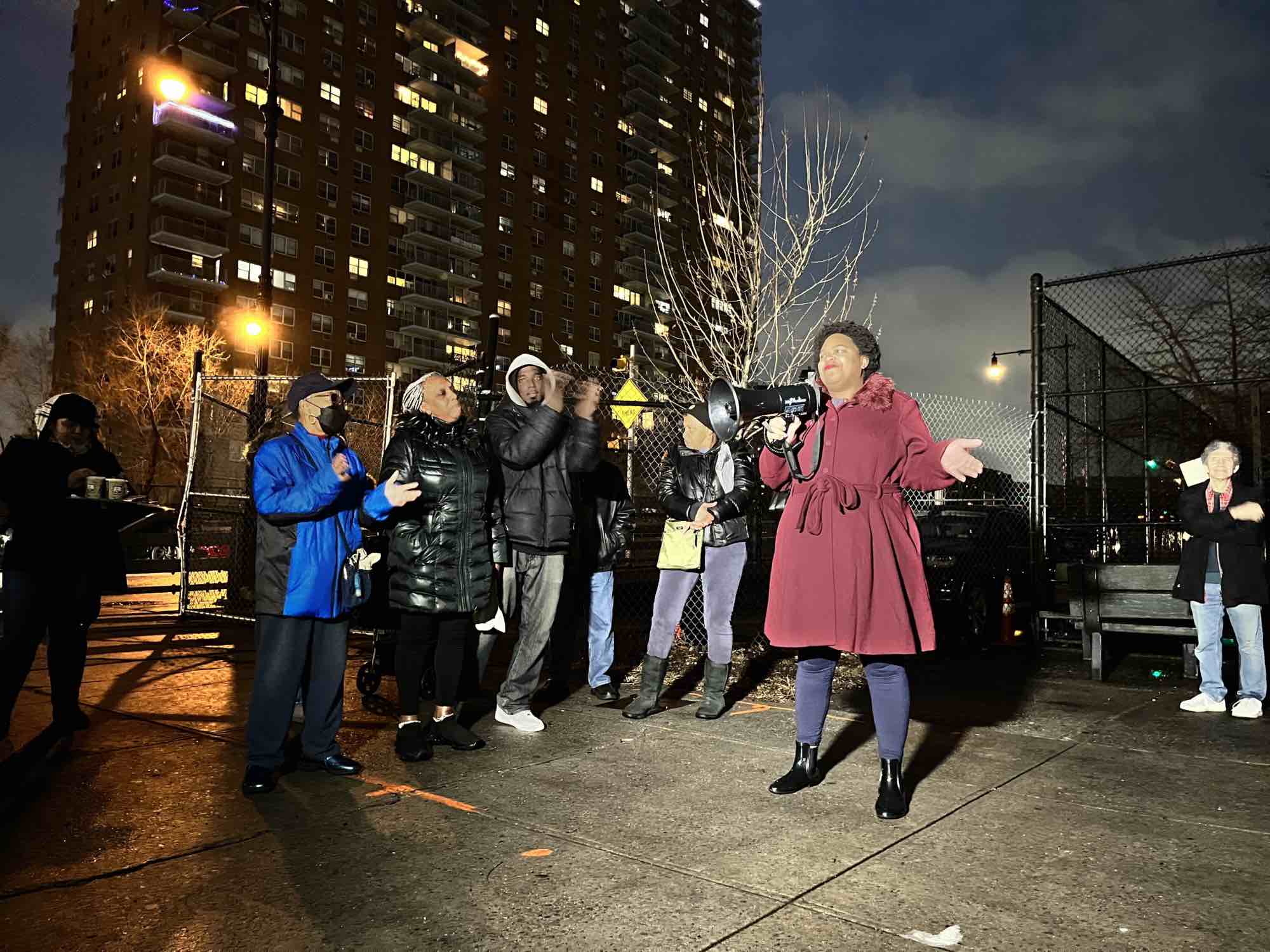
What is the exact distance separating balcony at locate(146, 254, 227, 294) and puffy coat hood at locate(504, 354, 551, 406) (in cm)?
5264

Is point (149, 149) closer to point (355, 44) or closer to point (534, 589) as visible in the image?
point (355, 44)

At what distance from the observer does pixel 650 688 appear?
5.53m

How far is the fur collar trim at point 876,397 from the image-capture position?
3779mm

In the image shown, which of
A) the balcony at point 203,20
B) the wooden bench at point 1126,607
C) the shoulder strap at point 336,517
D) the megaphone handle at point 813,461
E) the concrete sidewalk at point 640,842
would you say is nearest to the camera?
the concrete sidewalk at point 640,842

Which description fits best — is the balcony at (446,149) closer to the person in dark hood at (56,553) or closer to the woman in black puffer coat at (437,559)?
the person in dark hood at (56,553)

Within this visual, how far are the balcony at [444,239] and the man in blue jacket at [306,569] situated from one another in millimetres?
63837

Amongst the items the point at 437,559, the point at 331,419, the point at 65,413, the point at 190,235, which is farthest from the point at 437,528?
the point at 190,235

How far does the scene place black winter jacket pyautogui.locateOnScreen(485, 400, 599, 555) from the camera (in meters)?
4.87

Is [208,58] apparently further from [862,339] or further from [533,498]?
[862,339]

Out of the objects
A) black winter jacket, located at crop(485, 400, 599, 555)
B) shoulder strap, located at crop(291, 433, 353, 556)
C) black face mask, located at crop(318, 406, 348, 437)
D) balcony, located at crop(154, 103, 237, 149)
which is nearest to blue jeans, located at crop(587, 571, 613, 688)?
black winter jacket, located at crop(485, 400, 599, 555)

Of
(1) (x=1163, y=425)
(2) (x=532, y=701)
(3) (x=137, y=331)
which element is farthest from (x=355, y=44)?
(2) (x=532, y=701)

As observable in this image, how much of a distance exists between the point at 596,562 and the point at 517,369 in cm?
192

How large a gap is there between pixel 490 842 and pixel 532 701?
2676 millimetres

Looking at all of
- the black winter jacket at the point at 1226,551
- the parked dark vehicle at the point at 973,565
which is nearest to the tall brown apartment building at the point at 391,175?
the parked dark vehicle at the point at 973,565
